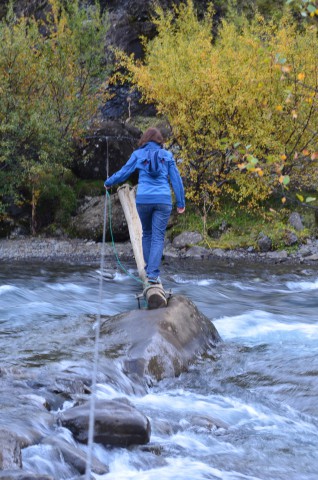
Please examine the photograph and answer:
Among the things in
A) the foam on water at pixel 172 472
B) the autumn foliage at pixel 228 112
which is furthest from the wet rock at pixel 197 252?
the foam on water at pixel 172 472

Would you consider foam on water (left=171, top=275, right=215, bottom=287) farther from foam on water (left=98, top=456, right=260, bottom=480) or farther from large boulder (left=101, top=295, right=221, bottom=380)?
foam on water (left=98, top=456, right=260, bottom=480)

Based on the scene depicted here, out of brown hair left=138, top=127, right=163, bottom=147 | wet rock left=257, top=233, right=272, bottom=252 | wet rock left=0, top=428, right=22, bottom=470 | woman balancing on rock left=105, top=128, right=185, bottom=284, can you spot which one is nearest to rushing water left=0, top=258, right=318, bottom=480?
wet rock left=0, top=428, right=22, bottom=470

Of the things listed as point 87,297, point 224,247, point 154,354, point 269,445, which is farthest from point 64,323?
point 224,247

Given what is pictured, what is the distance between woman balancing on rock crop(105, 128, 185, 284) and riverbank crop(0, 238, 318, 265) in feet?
33.1

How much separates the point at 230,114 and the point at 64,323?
13.3 metres

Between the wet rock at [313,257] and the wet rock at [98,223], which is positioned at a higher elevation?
the wet rock at [98,223]

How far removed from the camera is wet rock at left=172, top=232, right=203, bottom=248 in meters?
20.1

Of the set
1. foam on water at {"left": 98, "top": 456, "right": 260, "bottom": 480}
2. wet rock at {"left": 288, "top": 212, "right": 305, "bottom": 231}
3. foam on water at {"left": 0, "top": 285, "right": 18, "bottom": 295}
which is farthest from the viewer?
wet rock at {"left": 288, "top": 212, "right": 305, "bottom": 231}

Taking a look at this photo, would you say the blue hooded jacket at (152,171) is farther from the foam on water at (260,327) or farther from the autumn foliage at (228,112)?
the autumn foliage at (228,112)

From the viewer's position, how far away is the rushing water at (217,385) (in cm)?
489

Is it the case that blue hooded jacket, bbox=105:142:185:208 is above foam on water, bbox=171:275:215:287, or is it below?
above

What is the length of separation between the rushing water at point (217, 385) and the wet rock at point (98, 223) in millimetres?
7330

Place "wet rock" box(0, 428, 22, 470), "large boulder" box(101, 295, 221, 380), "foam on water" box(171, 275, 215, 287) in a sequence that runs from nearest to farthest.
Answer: "wet rock" box(0, 428, 22, 470) < "large boulder" box(101, 295, 221, 380) < "foam on water" box(171, 275, 215, 287)

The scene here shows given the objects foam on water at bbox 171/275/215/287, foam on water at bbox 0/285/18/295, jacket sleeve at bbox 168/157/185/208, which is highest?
jacket sleeve at bbox 168/157/185/208
